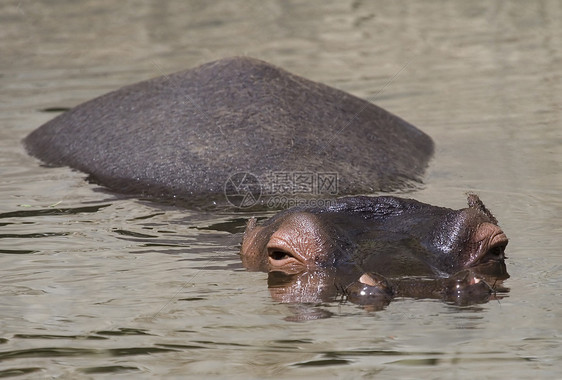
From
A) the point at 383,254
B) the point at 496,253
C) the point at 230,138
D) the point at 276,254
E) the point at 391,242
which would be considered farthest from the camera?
the point at 230,138

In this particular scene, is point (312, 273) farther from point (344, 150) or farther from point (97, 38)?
point (97, 38)

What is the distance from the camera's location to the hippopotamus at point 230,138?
7.54 metres

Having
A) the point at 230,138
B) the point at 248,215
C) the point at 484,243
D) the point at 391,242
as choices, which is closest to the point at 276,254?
the point at 391,242

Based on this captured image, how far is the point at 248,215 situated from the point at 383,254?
6.84ft

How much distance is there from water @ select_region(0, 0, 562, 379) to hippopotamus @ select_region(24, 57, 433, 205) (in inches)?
9.0

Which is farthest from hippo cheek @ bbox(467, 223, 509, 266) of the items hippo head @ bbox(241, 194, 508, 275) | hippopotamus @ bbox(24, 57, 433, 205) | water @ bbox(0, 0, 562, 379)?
hippopotamus @ bbox(24, 57, 433, 205)

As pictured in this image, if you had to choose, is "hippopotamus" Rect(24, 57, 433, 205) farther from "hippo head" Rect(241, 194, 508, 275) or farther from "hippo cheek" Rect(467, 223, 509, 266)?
"hippo cheek" Rect(467, 223, 509, 266)

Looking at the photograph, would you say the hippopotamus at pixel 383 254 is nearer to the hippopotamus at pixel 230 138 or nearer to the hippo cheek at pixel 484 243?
the hippo cheek at pixel 484 243

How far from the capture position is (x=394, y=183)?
7.70 meters

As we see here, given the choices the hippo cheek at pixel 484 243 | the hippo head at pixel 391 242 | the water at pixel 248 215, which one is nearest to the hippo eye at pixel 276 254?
the hippo head at pixel 391 242

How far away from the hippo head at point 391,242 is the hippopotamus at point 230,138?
184 cm

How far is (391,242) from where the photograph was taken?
5109 millimetres

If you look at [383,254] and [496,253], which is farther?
[496,253]

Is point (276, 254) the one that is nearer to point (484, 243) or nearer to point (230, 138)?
point (484, 243)
